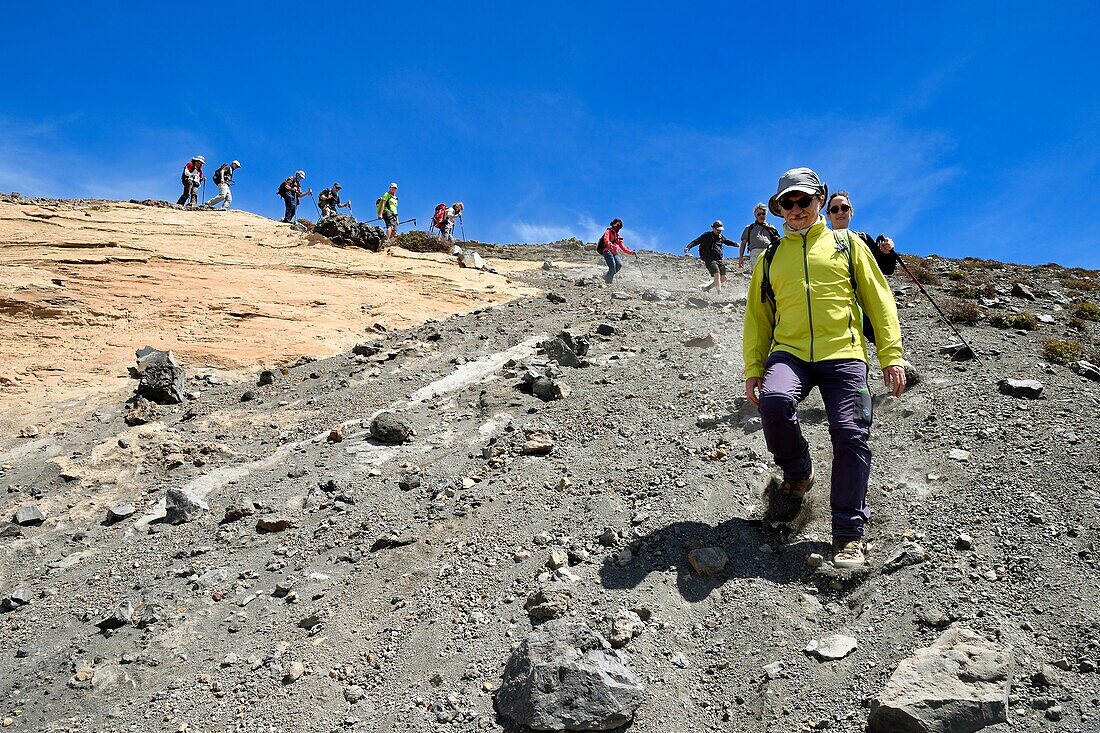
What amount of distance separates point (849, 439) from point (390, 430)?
199 inches

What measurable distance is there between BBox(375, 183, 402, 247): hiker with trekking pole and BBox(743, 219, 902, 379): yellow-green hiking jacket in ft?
56.4

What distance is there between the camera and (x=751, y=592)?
436 cm

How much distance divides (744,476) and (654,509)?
96 centimetres

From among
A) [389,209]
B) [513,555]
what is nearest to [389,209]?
[389,209]

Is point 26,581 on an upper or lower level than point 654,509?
lower

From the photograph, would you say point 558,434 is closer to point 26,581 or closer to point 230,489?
point 230,489

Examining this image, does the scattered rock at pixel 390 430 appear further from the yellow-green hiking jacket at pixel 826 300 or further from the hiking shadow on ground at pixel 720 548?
the yellow-green hiking jacket at pixel 826 300

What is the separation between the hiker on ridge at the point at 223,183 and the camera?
2244 cm

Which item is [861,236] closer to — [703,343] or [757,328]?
[757,328]

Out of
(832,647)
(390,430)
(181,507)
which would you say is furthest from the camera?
(390,430)

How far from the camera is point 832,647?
12.3 ft

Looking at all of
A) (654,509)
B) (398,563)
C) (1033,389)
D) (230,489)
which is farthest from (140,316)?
(1033,389)

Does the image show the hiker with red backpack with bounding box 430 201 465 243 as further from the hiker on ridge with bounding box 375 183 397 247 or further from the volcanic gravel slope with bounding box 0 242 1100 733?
the volcanic gravel slope with bounding box 0 242 1100 733

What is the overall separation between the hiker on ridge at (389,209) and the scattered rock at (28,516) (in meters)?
14.4
